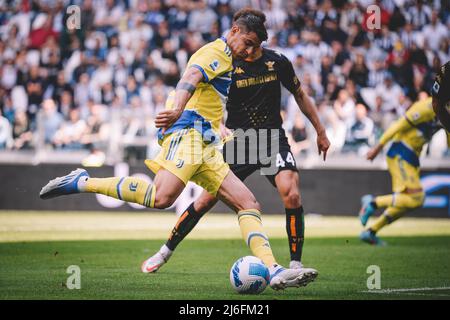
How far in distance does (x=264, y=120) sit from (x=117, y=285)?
2363 millimetres

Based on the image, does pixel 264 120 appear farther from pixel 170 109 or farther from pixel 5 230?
pixel 5 230

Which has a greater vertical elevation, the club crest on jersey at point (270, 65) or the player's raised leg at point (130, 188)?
the club crest on jersey at point (270, 65)

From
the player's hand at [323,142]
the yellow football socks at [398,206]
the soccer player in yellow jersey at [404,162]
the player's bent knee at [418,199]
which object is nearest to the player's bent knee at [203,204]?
the player's hand at [323,142]

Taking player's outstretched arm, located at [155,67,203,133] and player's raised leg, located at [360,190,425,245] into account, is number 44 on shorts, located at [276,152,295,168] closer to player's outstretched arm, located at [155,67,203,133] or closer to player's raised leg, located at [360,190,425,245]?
player's outstretched arm, located at [155,67,203,133]

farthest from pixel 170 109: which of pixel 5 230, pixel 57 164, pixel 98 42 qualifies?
pixel 98 42

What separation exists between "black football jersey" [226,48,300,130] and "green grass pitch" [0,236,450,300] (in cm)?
163

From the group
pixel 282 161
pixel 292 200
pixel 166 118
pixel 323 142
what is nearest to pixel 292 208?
pixel 292 200

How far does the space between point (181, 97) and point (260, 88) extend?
6.86 feet

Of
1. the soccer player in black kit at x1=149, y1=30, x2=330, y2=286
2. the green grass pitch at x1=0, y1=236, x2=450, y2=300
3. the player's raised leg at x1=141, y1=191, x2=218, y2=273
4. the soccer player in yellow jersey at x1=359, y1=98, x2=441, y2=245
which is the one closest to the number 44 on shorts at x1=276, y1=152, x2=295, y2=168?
the soccer player in black kit at x1=149, y1=30, x2=330, y2=286

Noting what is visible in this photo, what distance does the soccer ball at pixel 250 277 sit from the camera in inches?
306

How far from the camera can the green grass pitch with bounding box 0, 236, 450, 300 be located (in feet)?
26.0

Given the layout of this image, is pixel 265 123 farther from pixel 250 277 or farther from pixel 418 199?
pixel 418 199

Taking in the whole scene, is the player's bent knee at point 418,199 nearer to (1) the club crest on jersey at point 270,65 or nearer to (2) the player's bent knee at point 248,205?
(1) the club crest on jersey at point 270,65

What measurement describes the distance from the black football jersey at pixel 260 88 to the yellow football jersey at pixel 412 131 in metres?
3.73
